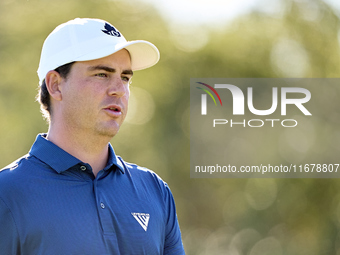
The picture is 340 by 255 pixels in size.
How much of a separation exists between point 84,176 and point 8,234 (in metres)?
0.35

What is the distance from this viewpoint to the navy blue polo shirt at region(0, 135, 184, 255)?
1760 mm

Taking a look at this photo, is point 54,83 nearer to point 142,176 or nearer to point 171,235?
point 142,176

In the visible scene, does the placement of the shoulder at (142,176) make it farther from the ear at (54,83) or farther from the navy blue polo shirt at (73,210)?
the ear at (54,83)

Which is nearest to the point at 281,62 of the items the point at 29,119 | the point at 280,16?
the point at 280,16

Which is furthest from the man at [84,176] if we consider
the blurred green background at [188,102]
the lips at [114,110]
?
the blurred green background at [188,102]

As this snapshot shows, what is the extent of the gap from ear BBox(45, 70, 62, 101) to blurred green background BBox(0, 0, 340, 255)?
769 cm

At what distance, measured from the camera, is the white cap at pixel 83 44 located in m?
2.05

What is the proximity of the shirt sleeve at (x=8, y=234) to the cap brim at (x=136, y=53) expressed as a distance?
63cm

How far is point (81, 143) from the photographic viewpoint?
2.06 meters

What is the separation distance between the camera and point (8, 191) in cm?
180

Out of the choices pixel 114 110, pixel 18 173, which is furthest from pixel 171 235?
pixel 18 173

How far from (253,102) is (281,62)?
57.0 inches

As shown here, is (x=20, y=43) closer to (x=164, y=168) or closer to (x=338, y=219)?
(x=164, y=168)

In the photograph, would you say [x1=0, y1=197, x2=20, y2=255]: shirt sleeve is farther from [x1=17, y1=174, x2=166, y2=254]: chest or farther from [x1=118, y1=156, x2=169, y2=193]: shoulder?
[x1=118, y1=156, x2=169, y2=193]: shoulder
